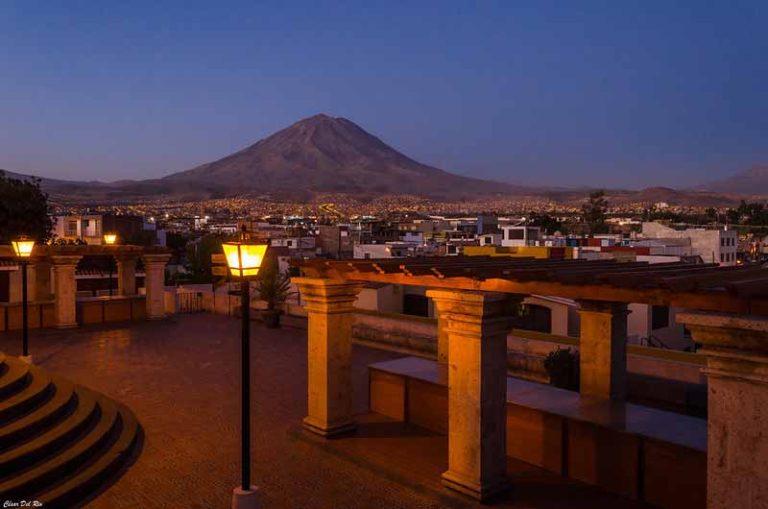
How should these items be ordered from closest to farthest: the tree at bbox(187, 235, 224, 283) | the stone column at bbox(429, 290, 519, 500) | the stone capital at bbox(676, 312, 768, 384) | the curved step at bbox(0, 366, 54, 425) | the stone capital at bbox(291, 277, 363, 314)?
the stone capital at bbox(676, 312, 768, 384) → the stone column at bbox(429, 290, 519, 500) → the curved step at bbox(0, 366, 54, 425) → the stone capital at bbox(291, 277, 363, 314) → the tree at bbox(187, 235, 224, 283)

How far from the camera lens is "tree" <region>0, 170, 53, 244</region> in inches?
1328

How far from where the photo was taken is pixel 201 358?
1855 centimetres

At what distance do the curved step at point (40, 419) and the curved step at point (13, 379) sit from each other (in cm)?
55

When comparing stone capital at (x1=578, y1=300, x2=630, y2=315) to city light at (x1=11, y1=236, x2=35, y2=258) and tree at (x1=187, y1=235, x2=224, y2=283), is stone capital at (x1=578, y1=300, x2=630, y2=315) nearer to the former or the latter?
city light at (x1=11, y1=236, x2=35, y2=258)

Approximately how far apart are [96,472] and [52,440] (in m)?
0.91

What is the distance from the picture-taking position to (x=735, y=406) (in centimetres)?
579

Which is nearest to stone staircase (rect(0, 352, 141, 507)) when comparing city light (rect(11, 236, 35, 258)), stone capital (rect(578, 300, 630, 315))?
city light (rect(11, 236, 35, 258))

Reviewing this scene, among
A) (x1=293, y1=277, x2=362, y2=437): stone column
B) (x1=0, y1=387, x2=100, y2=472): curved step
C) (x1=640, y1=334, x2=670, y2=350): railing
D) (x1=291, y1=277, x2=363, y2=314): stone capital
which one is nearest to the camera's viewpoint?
(x1=0, y1=387, x2=100, y2=472): curved step

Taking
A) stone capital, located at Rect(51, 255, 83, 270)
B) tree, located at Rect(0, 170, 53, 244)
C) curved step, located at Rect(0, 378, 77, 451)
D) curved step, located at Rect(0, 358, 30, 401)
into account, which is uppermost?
tree, located at Rect(0, 170, 53, 244)

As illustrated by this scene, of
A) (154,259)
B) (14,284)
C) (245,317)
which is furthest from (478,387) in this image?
(14,284)

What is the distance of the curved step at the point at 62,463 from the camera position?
8445mm

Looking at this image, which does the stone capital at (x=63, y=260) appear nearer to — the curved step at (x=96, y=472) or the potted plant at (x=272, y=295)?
the potted plant at (x=272, y=295)

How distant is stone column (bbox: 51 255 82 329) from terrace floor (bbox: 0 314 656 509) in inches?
199

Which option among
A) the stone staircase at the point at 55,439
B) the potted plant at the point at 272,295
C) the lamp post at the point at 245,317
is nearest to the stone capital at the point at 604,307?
the lamp post at the point at 245,317
